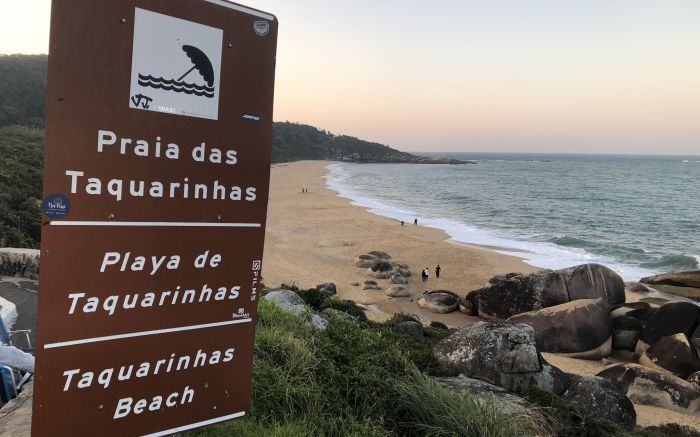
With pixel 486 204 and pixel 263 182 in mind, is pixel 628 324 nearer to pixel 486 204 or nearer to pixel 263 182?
pixel 263 182

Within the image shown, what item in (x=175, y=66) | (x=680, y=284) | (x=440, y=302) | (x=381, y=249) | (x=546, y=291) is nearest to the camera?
(x=175, y=66)

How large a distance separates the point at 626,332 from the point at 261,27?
1567 centimetres

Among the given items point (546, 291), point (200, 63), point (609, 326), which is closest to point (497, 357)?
point (200, 63)

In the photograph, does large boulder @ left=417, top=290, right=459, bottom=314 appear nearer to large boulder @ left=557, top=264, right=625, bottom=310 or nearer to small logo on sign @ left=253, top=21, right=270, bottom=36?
large boulder @ left=557, top=264, right=625, bottom=310

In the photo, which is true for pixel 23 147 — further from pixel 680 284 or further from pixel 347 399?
pixel 680 284

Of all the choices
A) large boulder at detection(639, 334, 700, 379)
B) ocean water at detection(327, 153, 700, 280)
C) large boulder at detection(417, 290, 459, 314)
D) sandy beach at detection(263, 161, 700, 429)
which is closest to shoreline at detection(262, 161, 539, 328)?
sandy beach at detection(263, 161, 700, 429)

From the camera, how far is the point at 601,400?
25.2ft

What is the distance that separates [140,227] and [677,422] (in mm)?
11317

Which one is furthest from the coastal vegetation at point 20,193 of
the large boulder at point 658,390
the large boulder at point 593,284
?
the large boulder at point 593,284

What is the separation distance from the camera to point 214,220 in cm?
268

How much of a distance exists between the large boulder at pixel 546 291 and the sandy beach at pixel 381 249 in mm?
1030

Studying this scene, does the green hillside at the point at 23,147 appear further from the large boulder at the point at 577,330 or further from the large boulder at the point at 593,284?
the large boulder at the point at 593,284

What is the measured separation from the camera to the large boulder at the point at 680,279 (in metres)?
21.2

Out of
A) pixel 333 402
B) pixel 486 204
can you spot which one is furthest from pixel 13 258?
pixel 486 204
